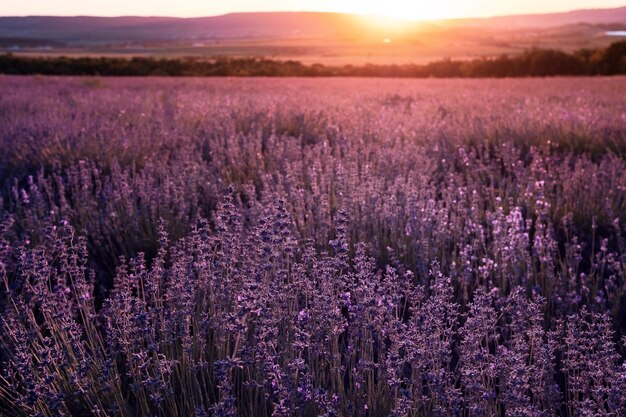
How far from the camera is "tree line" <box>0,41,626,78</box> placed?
3081cm

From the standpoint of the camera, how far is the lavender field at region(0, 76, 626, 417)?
2004 millimetres

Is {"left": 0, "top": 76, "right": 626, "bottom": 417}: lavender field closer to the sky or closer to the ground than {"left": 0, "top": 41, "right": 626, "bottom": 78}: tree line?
closer to the ground

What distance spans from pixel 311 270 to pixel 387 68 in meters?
32.1

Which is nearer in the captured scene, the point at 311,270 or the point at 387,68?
the point at 311,270

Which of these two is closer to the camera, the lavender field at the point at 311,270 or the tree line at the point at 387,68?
the lavender field at the point at 311,270

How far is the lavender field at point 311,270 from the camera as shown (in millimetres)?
2004

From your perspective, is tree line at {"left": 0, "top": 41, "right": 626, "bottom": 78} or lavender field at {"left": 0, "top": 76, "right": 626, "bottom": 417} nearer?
lavender field at {"left": 0, "top": 76, "right": 626, "bottom": 417}

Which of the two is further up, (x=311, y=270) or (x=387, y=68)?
(x=387, y=68)

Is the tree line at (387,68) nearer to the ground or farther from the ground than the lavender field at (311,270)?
farther from the ground

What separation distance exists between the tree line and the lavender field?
23.1 m

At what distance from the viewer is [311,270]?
3035mm

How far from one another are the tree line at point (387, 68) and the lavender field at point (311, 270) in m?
23.1

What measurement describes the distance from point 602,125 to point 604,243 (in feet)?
15.4

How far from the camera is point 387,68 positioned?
33875mm
